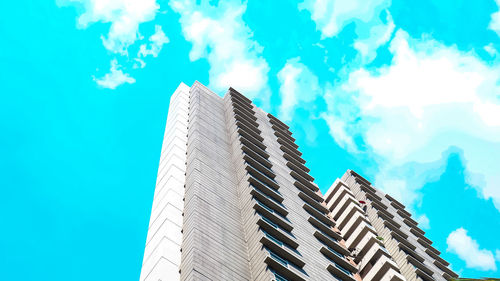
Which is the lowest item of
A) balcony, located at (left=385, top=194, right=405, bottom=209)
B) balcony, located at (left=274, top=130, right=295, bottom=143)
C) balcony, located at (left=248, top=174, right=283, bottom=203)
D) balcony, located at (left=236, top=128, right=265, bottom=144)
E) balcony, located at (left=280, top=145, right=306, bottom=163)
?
balcony, located at (left=248, top=174, right=283, bottom=203)

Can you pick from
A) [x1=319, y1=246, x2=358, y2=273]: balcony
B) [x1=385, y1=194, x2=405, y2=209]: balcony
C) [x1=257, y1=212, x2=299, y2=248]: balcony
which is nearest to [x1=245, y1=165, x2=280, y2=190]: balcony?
[x1=319, y1=246, x2=358, y2=273]: balcony

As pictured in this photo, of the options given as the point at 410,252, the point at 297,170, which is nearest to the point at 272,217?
the point at 410,252

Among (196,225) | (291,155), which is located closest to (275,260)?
(196,225)

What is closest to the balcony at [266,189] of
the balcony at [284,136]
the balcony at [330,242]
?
the balcony at [330,242]

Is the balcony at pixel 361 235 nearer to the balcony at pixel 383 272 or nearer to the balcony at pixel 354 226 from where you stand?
the balcony at pixel 354 226

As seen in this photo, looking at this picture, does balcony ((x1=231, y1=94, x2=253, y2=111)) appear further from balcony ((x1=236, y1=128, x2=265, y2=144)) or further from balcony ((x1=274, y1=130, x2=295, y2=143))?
balcony ((x1=236, y1=128, x2=265, y2=144))

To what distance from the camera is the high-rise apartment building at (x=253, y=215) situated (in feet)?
129

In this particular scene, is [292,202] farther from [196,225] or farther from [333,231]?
[196,225]

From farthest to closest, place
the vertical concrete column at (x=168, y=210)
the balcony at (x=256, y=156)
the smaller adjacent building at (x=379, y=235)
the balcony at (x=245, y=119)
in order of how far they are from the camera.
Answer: the balcony at (x=245, y=119), the balcony at (x=256, y=156), the smaller adjacent building at (x=379, y=235), the vertical concrete column at (x=168, y=210)

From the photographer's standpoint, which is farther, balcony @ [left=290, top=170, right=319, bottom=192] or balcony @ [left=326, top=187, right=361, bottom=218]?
balcony @ [left=326, top=187, right=361, bottom=218]

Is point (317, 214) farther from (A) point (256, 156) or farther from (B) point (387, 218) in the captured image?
(B) point (387, 218)

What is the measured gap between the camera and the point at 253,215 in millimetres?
44969

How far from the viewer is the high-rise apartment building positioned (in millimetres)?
39438

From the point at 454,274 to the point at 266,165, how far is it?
25.4 meters
